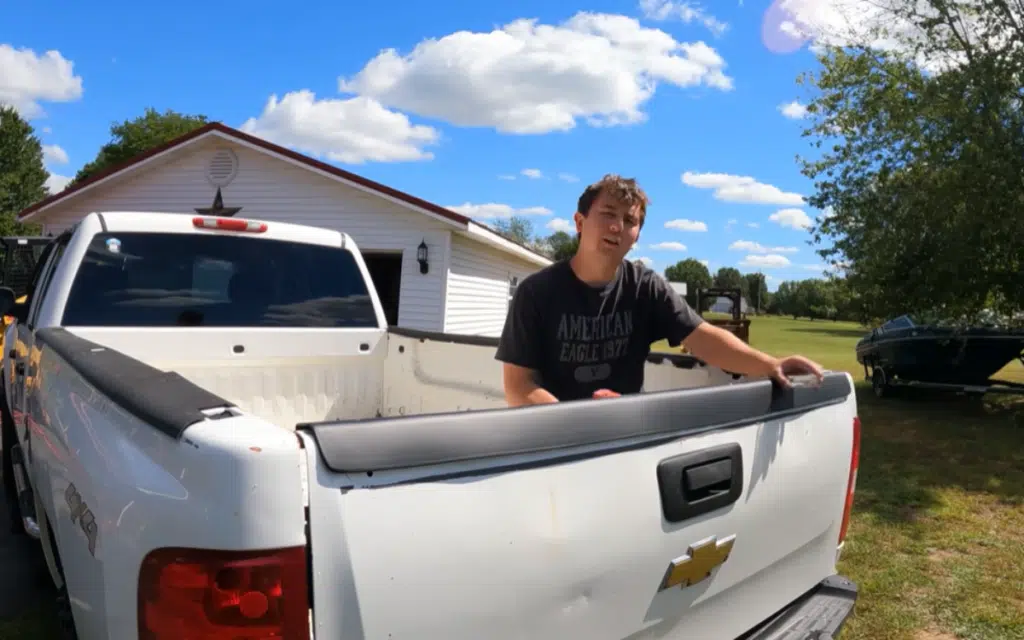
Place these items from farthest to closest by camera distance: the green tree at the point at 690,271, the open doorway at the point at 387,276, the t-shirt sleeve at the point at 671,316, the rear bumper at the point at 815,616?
the green tree at the point at 690,271 → the open doorway at the point at 387,276 → the t-shirt sleeve at the point at 671,316 → the rear bumper at the point at 815,616

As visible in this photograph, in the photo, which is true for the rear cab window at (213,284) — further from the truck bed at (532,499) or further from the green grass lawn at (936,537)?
the green grass lawn at (936,537)

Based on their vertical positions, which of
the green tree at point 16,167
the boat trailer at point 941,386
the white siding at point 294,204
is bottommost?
the boat trailer at point 941,386

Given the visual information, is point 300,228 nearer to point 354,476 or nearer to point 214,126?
point 354,476

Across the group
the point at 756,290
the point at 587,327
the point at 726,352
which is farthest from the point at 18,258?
the point at 756,290

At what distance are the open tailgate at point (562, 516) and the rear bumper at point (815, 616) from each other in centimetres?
10

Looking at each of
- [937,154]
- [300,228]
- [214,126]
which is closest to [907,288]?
[937,154]

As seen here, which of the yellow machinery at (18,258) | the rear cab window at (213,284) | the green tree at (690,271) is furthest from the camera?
the green tree at (690,271)

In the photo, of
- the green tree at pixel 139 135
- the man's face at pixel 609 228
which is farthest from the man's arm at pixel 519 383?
the green tree at pixel 139 135

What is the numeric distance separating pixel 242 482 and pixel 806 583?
1941mm

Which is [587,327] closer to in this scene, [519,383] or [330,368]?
[519,383]

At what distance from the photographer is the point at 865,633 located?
3832 mm

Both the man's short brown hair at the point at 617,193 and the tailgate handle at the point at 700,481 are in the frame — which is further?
the man's short brown hair at the point at 617,193

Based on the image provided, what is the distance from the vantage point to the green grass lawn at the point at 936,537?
3.94m

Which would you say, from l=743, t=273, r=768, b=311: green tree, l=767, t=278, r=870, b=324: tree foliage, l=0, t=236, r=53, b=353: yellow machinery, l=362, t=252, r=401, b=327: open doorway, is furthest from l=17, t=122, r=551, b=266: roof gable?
l=743, t=273, r=768, b=311: green tree
